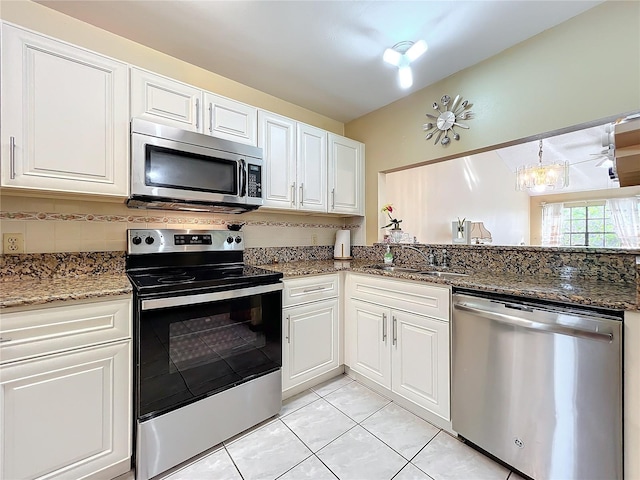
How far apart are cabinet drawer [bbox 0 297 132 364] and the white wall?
254 cm

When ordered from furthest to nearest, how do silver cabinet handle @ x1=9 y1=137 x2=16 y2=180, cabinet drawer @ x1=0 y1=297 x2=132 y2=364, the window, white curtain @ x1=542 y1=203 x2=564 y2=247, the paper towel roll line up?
white curtain @ x1=542 y1=203 x2=564 y2=247 → the window → the paper towel roll → silver cabinet handle @ x1=9 y1=137 x2=16 y2=180 → cabinet drawer @ x1=0 y1=297 x2=132 y2=364

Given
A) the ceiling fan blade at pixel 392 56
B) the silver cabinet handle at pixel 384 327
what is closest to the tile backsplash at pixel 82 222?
the silver cabinet handle at pixel 384 327

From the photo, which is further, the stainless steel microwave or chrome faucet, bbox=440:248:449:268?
chrome faucet, bbox=440:248:449:268

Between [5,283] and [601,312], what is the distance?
8.79 feet

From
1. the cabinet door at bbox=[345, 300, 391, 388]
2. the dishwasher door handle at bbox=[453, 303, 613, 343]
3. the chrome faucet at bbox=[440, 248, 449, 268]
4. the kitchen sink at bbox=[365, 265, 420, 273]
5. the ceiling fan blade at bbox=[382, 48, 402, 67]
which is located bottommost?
the cabinet door at bbox=[345, 300, 391, 388]

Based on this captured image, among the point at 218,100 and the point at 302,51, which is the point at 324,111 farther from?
the point at 218,100

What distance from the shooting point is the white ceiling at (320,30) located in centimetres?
150

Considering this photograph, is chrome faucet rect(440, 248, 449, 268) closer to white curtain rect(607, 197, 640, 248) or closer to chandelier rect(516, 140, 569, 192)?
chandelier rect(516, 140, 569, 192)

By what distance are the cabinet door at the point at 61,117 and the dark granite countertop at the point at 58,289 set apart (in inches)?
18.2

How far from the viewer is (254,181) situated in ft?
6.36

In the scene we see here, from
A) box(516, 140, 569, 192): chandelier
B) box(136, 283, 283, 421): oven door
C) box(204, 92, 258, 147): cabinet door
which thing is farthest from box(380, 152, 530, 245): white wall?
box(136, 283, 283, 421): oven door

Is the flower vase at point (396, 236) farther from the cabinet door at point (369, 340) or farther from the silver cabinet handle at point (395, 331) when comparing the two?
the silver cabinet handle at point (395, 331)

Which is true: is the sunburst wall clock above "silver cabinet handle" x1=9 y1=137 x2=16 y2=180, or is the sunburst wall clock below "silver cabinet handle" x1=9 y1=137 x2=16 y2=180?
above

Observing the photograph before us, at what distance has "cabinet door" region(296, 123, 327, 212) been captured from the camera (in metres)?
2.29
